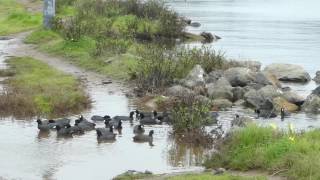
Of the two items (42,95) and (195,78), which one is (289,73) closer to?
(195,78)

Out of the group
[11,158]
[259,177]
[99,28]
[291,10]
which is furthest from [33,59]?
[291,10]

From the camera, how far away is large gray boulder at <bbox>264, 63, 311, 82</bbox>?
29641 mm

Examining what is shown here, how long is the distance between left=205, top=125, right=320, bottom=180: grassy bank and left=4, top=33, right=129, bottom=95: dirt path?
395 inches

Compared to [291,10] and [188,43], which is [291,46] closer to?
[188,43]

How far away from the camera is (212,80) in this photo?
25.3 meters

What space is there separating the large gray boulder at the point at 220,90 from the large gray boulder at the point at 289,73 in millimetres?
Answer: 6163

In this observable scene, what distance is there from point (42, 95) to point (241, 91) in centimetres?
724

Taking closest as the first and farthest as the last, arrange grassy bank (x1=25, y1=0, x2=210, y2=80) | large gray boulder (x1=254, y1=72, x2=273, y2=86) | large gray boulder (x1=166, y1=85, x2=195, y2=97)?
large gray boulder (x1=166, y1=85, x2=195, y2=97) < large gray boulder (x1=254, y1=72, x2=273, y2=86) < grassy bank (x1=25, y1=0, x2=210, y2=80)

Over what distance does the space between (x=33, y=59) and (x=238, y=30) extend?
27.2 meters

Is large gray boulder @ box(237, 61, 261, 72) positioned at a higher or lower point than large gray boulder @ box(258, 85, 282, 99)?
lower

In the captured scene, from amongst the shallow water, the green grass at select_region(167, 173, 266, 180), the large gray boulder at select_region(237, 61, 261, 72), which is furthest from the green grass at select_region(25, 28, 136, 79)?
the green grass at select_region(167, 173, 266, 180)

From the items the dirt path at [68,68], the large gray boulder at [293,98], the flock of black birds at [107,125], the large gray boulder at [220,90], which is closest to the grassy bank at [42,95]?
the dirt path at [68,68]

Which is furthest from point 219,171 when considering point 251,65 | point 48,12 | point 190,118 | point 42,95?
point 48,12

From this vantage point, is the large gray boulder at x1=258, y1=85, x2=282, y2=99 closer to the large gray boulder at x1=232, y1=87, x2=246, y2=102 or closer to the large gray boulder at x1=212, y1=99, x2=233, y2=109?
the large gray boulder at x1=232, y1=87, x2=246, y2=102
